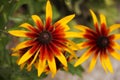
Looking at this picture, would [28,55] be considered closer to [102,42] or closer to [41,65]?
[41,65]

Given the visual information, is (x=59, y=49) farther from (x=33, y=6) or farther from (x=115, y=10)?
(x=115, y=10)

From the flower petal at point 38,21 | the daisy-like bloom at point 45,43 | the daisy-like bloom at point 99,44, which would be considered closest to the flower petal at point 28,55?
the daisy-like bloom at point 45,43

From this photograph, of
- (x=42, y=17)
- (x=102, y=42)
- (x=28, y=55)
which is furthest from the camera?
(x=42, y=17)

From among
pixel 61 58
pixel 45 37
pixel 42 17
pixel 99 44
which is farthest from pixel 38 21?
pixel 42 17

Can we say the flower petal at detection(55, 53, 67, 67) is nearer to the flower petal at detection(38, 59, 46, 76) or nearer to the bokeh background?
the flower petal at detection(38, 59, 46, 76)

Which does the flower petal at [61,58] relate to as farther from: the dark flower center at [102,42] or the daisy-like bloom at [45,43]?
the dark flower center at [102,42]

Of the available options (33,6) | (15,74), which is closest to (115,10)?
(33,6)

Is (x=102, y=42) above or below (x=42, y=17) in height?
below
